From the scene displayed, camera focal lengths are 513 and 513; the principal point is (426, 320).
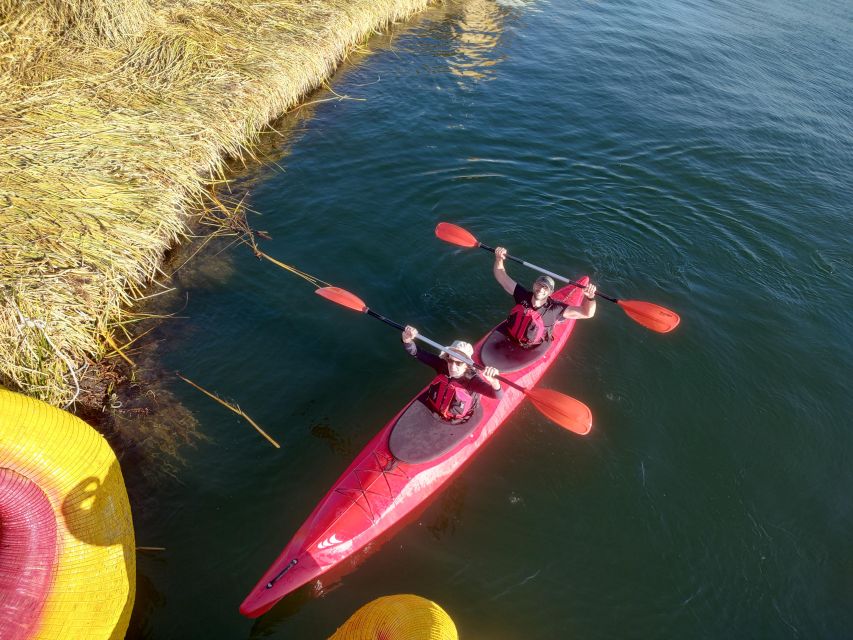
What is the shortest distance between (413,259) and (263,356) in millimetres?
3367

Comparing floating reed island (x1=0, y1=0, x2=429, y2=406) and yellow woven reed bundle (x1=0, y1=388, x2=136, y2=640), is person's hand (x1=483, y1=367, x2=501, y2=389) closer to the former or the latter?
yellow woven reed bundle (x1=0, y1=388, x2=136, y2=640)

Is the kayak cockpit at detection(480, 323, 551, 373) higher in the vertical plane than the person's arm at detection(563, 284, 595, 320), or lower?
lower

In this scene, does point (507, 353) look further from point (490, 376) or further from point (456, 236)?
point (456, 236)

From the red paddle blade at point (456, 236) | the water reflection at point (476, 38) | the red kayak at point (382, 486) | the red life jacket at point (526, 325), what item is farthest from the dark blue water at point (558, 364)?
the water reflection at point (476, 38)

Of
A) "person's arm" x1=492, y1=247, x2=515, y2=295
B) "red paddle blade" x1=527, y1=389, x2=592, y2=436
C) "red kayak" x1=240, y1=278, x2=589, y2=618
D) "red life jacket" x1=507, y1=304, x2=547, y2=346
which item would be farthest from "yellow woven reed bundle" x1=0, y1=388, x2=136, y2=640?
"person's arm" x1=492, y1=247, x2=515, y2=295

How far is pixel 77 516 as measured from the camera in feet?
15.1

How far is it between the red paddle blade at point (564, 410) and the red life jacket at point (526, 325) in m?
1.05

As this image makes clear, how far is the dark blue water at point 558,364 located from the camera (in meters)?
5.52

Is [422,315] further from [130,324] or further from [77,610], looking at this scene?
[77,610]

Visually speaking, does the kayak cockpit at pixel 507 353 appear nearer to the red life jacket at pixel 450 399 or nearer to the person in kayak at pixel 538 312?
the person in kayak at pixel 538 312

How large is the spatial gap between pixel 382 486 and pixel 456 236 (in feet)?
15.9

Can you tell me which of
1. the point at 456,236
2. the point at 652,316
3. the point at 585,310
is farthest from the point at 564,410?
the point at 456,236

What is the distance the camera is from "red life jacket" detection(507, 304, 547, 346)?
7277 mm

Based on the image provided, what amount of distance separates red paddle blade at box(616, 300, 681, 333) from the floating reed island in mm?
7564
